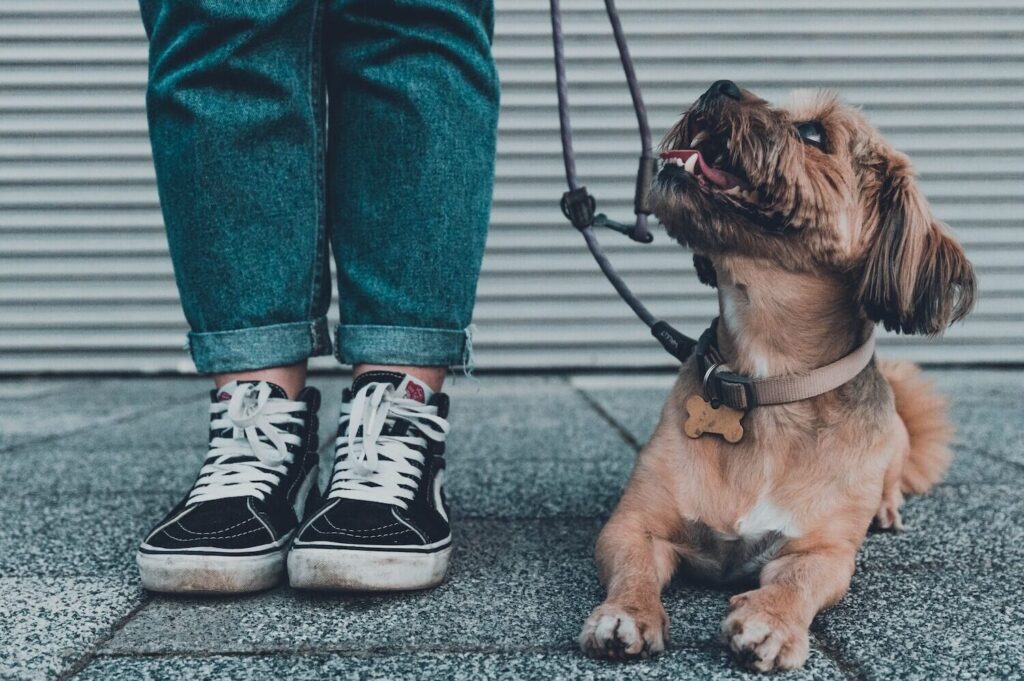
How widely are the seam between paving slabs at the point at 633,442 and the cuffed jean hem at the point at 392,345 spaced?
0.77 m

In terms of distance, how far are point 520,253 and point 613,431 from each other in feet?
5.24

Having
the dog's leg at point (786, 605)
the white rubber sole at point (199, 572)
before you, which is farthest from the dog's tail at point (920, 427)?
the white rubber sole at point (199, 572)

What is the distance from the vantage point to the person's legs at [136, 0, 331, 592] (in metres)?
1.52

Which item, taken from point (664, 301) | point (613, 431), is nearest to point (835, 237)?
point (613, 431)

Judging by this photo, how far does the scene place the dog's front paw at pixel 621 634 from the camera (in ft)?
4.10

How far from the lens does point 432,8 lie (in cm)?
161

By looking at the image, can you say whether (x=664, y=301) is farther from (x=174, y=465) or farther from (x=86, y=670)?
(x=86, y=670)

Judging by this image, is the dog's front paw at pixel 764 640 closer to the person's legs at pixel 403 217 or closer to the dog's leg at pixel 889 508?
the person's legs at pixel 403 217

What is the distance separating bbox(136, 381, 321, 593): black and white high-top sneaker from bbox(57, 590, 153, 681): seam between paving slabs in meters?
0.03

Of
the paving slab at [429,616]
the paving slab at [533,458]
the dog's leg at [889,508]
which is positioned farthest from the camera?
the paving slab at [533,458]

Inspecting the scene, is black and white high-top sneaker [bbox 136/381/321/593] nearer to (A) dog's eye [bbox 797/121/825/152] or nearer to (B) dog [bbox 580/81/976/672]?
(B) dog [bbox 580/81/976/672]

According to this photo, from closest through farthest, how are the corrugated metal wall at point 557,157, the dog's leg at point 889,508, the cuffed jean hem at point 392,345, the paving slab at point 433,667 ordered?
1. the paving slab at point 433,667
2. the cuffed jean hem at point 392,345
3. the dog's leg at point 889,508
4. the corrugated metal wall at point 557,157

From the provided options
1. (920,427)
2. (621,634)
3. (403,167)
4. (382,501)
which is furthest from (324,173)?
(920,427)

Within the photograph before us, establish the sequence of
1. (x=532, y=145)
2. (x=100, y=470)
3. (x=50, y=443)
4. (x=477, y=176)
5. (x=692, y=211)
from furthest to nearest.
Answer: (x=532, y=145)
(x=50, y=443)
(x=100, y=470)
(x=477, y=176)
(x=692, y=211)
